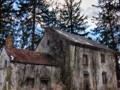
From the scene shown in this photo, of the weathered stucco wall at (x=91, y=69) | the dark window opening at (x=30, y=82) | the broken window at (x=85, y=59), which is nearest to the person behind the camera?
the dark window opening at (x=30, y=82)

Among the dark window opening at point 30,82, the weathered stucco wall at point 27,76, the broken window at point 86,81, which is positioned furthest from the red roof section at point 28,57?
the broken window at point 86,81

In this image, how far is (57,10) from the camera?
131 ft

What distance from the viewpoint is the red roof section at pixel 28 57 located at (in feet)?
68.1

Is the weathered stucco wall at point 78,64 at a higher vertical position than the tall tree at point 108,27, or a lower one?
lower

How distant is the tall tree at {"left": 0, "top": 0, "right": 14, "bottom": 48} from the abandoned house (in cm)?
598

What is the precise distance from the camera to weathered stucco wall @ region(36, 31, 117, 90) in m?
23.6

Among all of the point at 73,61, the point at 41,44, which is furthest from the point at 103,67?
the point at 41,44

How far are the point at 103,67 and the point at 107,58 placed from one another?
1.77 meters

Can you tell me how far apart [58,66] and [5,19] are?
1174 cm

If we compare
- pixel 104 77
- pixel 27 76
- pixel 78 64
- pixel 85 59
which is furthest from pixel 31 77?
pixel 104 77

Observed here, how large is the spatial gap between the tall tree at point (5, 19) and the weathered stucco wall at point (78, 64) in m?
5.76

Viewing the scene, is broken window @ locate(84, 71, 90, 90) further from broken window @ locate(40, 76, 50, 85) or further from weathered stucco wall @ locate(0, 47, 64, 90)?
broken window @ locate(40, 76, 50, 85)

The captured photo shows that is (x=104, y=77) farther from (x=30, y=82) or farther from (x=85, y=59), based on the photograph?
(x=30, y=82)

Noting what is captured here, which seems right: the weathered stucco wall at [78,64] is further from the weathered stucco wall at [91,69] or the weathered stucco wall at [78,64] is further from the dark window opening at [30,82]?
the dark window opening at [30,82]
